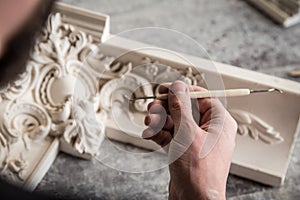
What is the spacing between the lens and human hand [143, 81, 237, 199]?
3.19 feet

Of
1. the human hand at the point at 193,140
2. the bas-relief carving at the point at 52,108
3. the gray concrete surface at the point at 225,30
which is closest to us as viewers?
the human hand at the point at 193,140

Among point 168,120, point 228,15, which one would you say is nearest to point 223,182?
point 168,120

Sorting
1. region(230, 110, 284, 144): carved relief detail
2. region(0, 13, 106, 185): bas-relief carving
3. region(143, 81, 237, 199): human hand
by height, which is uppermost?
region(143, 81, 237, 199): human hand

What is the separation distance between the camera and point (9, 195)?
→ 0.71m

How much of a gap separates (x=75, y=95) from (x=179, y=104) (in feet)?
1.34

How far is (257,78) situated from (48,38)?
45 centimetres

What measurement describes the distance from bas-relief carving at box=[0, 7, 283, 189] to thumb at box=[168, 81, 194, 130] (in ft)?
0.99

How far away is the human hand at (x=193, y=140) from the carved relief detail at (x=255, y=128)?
0.95ft

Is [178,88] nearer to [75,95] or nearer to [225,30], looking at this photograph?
[75,95]

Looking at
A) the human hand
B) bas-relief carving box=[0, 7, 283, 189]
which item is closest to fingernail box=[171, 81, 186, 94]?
the human hand

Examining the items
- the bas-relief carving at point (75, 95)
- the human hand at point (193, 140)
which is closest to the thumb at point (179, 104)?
the human hand at point (193, 140)

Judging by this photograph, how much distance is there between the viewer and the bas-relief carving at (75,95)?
1336 mm

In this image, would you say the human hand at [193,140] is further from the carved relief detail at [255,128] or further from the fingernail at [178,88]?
the carved relief detail at [255,128]

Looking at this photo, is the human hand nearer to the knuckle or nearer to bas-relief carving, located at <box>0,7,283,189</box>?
the knuckle
